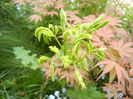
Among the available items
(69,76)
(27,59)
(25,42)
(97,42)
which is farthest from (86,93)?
(25,42)

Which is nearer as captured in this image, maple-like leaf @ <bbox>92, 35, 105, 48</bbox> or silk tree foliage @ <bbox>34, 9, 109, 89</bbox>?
silk tree foliage @ <bbox>34, 9, 109, 89</bbox>

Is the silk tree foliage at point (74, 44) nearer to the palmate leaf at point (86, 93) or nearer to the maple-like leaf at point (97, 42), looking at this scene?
the maple-like leaf at point (97, 42)

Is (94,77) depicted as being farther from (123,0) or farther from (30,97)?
(123,0)

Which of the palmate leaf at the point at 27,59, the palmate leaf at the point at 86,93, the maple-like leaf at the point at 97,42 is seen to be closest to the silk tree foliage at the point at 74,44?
the maple-like leaf at the point at 97,42

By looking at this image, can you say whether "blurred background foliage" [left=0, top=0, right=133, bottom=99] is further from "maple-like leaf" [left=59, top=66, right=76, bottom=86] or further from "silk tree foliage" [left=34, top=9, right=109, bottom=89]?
"silk tree foliage" [left=34, top=9, right=109, bottom=89]

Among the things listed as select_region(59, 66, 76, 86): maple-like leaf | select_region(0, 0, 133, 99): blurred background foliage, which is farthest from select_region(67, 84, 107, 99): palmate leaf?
select_region(59, 66, 76, 86): maple-like leaf

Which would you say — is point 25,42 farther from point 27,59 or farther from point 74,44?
point 74,44
